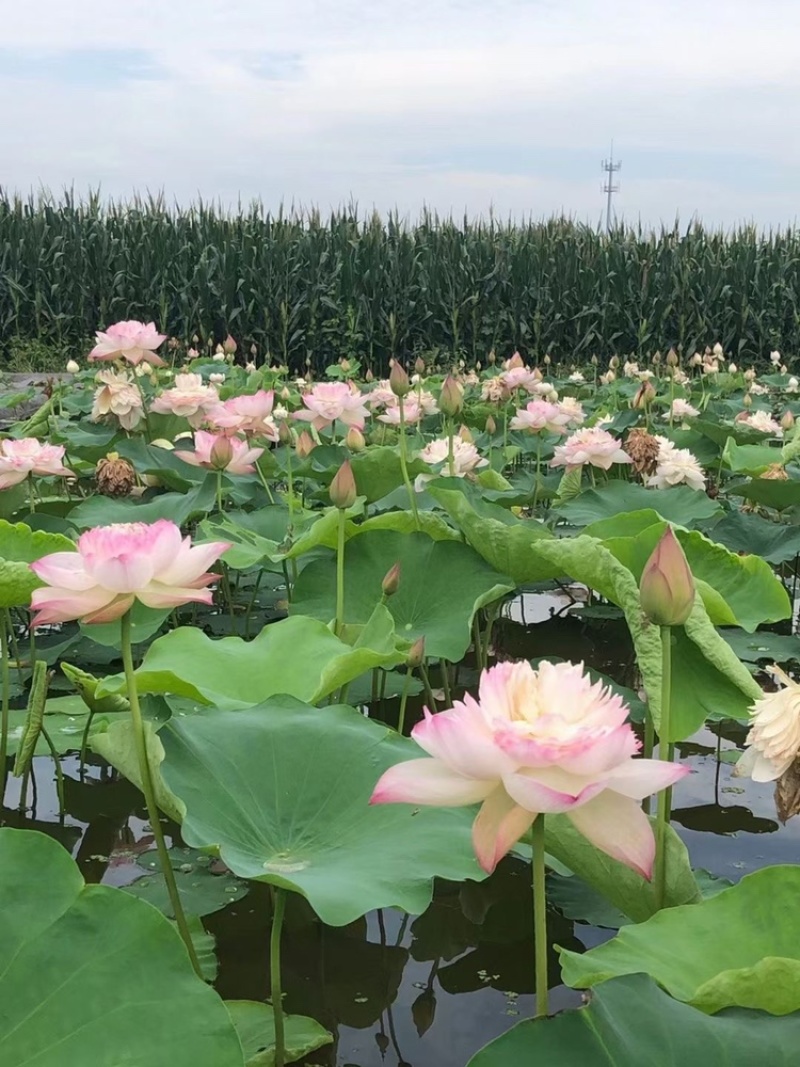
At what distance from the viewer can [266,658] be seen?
1325 millimetres

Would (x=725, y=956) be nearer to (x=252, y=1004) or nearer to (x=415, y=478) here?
(x=252, y=1004)

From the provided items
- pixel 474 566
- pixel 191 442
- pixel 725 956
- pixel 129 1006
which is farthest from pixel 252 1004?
pixel 191 442

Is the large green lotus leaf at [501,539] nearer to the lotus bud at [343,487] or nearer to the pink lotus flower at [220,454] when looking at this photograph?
the lotus bud at [343,487]

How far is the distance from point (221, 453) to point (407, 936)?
3.29 ft

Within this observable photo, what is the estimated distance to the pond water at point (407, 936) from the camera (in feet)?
3.53

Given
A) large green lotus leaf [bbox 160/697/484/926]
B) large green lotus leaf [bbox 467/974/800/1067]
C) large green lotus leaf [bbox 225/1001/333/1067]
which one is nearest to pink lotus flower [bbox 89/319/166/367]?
large green lotus leaf [bbox 160/697/484/926]

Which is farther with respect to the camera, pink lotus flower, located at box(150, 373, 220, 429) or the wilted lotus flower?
pink lotus flower, located at box(150, 373, 220, 429)

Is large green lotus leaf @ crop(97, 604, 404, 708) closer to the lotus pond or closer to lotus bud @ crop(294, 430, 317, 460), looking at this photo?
the lotus pond

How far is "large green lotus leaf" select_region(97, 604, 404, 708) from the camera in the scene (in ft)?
4.14

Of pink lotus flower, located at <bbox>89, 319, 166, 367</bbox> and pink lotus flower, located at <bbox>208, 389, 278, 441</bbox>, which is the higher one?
pink lotus flower, located at <bbox>89, 319, 166, 367</bbox>

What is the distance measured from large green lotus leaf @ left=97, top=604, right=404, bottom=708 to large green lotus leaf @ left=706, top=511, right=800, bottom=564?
115 cm

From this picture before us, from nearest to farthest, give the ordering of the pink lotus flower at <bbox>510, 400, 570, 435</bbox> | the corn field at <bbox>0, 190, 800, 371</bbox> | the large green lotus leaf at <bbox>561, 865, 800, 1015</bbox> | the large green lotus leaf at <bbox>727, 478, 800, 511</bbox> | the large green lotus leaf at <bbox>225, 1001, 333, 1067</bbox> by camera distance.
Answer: the large green lotus leaf at <bbox>561, 865, 800, 1015</bbox> → the large green lotus leaf at <bbox>225, 1001, 333, 1067</bbox> → the large green lotus leaf at <bbox>727, 478, 800, 511</bbox> → the pink lotus flower at <bbox>510, 400, 570, 435</bbox> → the corn field at <bbox>0, 190, 800, 371</bbox>

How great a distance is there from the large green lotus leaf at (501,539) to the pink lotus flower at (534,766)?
0.92 meters

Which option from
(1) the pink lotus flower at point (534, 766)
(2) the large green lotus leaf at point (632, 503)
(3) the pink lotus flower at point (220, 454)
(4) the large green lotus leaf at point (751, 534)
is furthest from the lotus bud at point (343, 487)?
(4) the large green lotus leaf at point (751, 534)
